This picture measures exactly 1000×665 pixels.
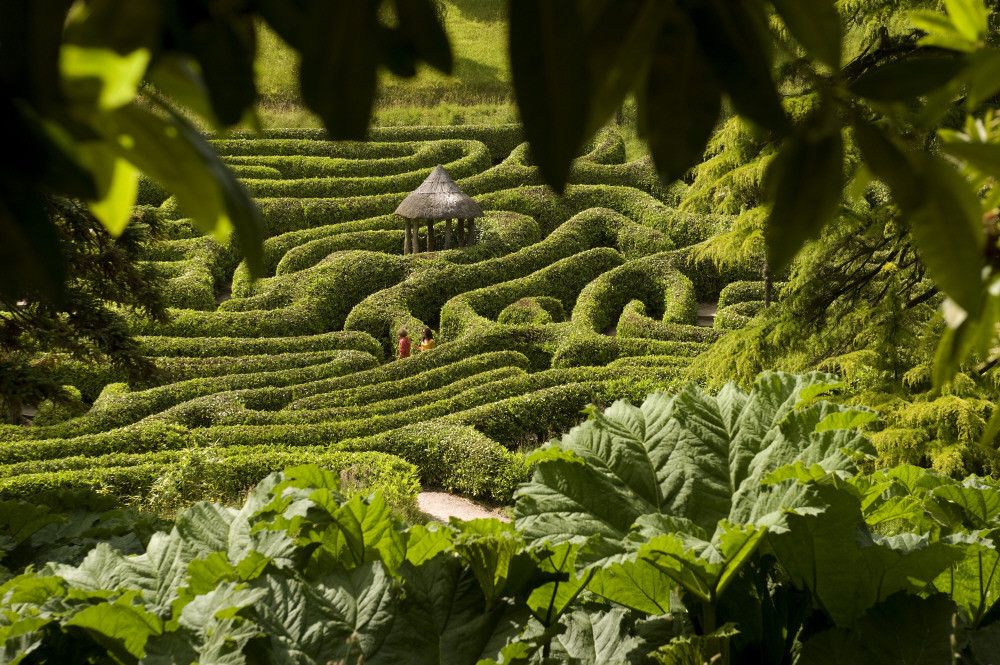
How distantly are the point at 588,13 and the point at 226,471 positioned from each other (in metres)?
9.05

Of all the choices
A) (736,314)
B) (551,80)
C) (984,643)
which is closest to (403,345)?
(736,314)

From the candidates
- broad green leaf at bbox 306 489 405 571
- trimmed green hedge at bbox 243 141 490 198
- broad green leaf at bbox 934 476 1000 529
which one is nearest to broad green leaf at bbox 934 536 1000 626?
broad green leaf at bbox 934 476 1000 529

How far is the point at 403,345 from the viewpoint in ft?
43.4

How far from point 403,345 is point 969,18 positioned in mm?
12371

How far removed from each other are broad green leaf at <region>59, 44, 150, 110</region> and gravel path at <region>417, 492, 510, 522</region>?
877 cm

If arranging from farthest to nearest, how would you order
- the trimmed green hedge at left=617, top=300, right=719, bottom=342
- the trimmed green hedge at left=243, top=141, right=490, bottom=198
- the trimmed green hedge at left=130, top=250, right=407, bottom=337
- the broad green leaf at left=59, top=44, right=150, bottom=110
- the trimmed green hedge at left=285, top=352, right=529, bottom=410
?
the trimmed green hedge at left=243, top=141, right=490, bottom=198 → the trimmed green hedge at left=130, top=250, right=407, bottom=337 → the trimmed green hedge at left=617, top=300, right=719, bottom=342 → the trimmed green hedge at left=285, top=352, right=529, bottom=410 → the broad green leaf at left=59, top=44, right=150, bottom=110

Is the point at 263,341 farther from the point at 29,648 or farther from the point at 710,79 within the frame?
the point at 710,79

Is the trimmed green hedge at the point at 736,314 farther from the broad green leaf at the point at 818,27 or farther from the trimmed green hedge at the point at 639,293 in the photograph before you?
the broad green leaf at the point at 818,27

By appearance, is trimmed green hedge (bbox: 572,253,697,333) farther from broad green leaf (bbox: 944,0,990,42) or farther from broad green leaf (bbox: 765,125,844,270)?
broad green leaf (bbox: 765,125,844,270)

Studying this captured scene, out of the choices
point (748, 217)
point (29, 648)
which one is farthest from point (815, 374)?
point (748, 217)

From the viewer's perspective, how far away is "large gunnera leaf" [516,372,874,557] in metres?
2.90

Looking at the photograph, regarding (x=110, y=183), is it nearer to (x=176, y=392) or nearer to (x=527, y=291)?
(x=176, y=392)

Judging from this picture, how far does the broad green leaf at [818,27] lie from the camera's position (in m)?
0.69

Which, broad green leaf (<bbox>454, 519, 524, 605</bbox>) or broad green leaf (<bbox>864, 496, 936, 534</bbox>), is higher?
broad green leaf (<bbox>454, 519, 524, 605</bbox>)
